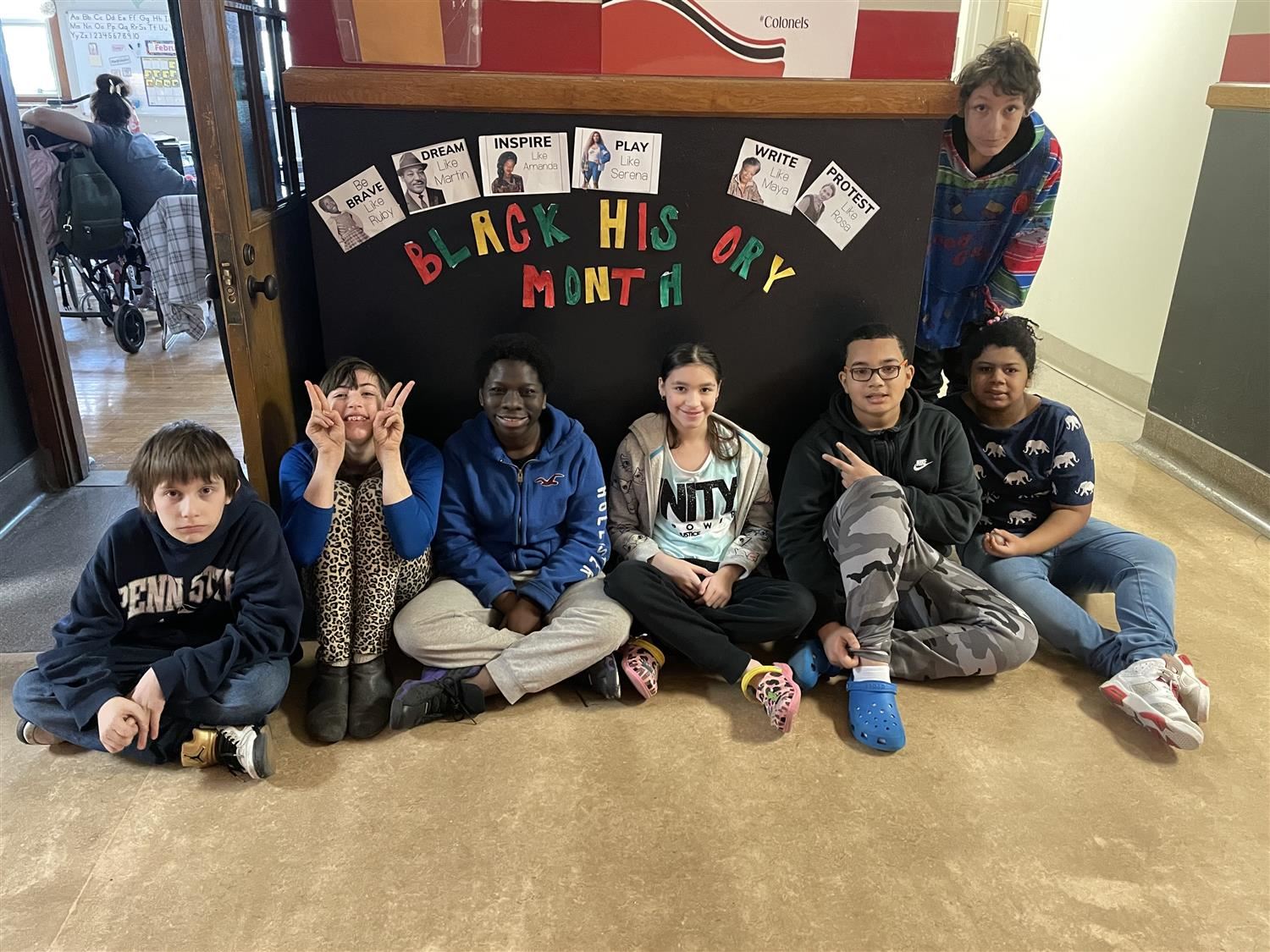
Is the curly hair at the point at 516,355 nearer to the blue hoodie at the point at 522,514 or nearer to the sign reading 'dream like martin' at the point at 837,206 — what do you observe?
the blue hoodie at the point at 522,514

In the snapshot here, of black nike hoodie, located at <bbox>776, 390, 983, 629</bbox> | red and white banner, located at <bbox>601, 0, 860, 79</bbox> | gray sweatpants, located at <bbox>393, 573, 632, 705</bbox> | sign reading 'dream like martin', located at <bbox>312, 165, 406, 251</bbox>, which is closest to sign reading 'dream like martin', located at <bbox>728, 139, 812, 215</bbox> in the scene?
red and white banner, located at <bbox>601, 0, 860, 79</bbox>

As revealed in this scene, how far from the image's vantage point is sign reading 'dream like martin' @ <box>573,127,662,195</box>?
209 cm

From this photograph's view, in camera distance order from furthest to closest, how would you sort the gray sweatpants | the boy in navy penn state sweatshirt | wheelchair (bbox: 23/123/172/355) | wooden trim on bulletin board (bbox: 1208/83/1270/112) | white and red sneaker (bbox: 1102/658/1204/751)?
1. wheelchair (bbox: 23/123/172/355)
2. wooden trim on bulletin board (bbox: 1208/83/1270/112)
3. the gray sweatpants
4. white and red sneaker (bbox: 1102/658/1204/751)
5. the boy in navy penn state sweatshirt

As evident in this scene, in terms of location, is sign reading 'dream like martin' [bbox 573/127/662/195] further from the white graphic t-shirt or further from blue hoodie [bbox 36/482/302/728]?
blue hoodie [bbox 36/482/302/728]

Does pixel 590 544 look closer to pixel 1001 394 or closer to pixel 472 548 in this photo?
pixel 472 548

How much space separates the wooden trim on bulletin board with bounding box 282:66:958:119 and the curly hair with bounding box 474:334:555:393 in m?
0.49

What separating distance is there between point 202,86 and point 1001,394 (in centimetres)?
184

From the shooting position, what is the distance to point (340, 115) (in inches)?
80.0

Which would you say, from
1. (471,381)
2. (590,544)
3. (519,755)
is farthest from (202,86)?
(519,755)

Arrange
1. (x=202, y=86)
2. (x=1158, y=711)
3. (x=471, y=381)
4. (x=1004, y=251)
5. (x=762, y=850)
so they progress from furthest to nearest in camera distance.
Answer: (x=1004, y=251) < (x=471, y=381) < (x=1158, y=711) < (x=202, y=86) < (x=762, y=850)

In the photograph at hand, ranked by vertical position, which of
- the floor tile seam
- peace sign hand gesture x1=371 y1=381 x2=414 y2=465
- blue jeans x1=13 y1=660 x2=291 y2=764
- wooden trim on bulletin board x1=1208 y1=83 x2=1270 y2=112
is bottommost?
the floor tile seam

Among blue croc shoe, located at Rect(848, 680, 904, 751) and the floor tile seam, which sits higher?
blue croc shoe, located at Rect(848, 680, 904, 751)

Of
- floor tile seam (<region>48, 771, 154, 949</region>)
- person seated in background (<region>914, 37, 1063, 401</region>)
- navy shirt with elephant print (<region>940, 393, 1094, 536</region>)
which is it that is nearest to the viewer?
floor tile seam (<region>48, 771, 154, 949</region>)

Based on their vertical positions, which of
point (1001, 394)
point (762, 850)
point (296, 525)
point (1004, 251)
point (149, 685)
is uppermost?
point (1004, 251)
